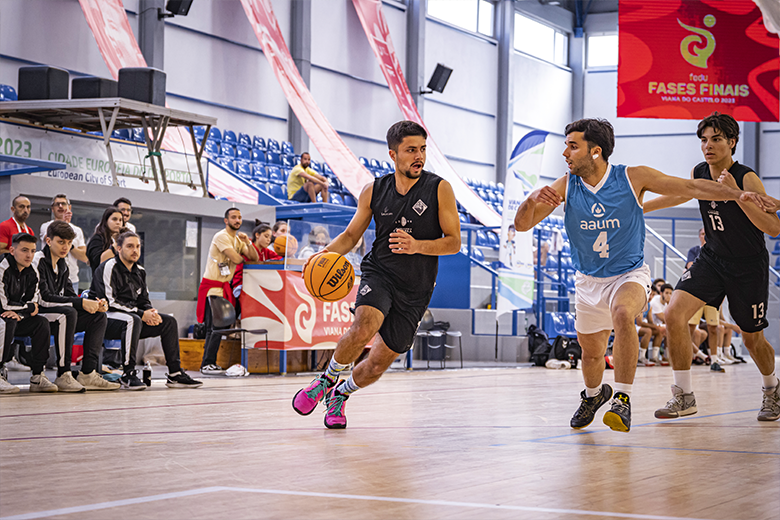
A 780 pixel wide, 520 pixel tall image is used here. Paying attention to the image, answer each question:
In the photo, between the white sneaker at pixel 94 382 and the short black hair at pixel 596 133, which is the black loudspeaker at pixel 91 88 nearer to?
the white sneaker at pixel 94 382

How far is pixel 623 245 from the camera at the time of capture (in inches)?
185

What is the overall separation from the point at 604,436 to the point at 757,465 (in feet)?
3.39

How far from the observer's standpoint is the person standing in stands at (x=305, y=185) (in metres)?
14.4

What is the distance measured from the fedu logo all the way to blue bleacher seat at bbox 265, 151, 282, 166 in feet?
25.1

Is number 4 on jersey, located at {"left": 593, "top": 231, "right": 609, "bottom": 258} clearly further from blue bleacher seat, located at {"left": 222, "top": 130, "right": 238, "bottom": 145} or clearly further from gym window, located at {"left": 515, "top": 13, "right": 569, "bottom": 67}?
gym window, located at {"left": 515, "top": 13, "right": 569, "bottom": 67}

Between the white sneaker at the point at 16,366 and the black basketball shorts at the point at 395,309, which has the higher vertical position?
the black basketball shorts at the point at 395,309

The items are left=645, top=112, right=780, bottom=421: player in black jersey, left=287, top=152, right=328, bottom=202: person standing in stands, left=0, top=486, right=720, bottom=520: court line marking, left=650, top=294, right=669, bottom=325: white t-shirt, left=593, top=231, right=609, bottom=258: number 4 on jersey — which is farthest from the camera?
left=287, top=152, right=328, bottom=202: person standing in stands

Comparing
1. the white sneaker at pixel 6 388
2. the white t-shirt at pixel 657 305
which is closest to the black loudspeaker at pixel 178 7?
the white t-shirt at pixel 657 305

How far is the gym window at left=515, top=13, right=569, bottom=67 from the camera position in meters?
26.3

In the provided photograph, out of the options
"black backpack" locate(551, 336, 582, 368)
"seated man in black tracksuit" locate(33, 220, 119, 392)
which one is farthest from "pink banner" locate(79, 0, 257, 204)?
"seated man in black tracksuit" locate(33, 220, 119, 392)

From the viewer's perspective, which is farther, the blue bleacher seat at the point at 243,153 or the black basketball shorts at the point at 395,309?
the blue bleacher seat at the point at 243,153

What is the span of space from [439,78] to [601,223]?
17.8 metres

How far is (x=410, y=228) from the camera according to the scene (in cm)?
464

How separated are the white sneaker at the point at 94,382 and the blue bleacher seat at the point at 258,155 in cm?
1011
